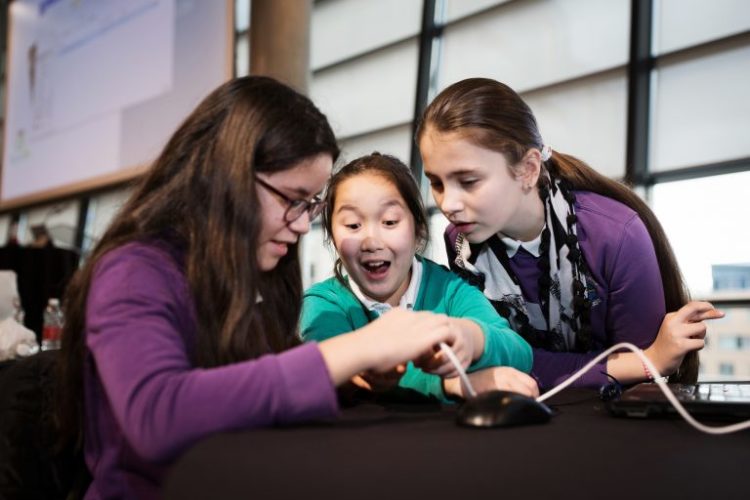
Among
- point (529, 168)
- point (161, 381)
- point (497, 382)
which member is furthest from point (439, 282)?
point (161, 381)

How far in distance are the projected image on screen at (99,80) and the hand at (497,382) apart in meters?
3.58

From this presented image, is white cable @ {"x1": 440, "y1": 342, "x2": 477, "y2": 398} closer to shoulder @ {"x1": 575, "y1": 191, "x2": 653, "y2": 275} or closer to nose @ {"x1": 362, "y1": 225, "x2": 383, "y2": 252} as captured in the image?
nose @ {"x1": 362, "y1": 225, "x2": 383, "y2": 252}

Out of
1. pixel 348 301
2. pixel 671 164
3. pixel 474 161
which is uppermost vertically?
pixel 671 164

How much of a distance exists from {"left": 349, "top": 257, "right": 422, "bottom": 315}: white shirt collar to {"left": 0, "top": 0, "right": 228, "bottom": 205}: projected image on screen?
3186mm

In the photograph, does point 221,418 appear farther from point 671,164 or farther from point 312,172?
point 671,164

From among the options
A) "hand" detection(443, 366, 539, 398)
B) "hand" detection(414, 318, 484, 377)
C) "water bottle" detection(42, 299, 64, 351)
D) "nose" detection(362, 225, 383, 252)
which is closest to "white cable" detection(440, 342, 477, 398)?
"hand" detection(414, 318, 484, 377)

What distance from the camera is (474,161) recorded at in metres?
1.31

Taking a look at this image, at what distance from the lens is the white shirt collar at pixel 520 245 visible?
1.45 metres

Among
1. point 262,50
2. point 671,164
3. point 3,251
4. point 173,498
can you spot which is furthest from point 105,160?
point 173,498

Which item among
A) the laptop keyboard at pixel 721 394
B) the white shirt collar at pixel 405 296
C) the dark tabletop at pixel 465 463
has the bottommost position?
the dark tabletop at pixel 465 463

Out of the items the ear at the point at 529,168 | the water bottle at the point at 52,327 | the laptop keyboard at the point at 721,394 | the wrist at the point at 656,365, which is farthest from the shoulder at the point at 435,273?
the water bottle at the point at 52,327

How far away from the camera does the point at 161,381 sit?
0.66 meters

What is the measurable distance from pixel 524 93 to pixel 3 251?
2943 millimetres

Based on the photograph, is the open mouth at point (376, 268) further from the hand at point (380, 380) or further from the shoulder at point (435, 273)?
the hand at point (380, 380)
